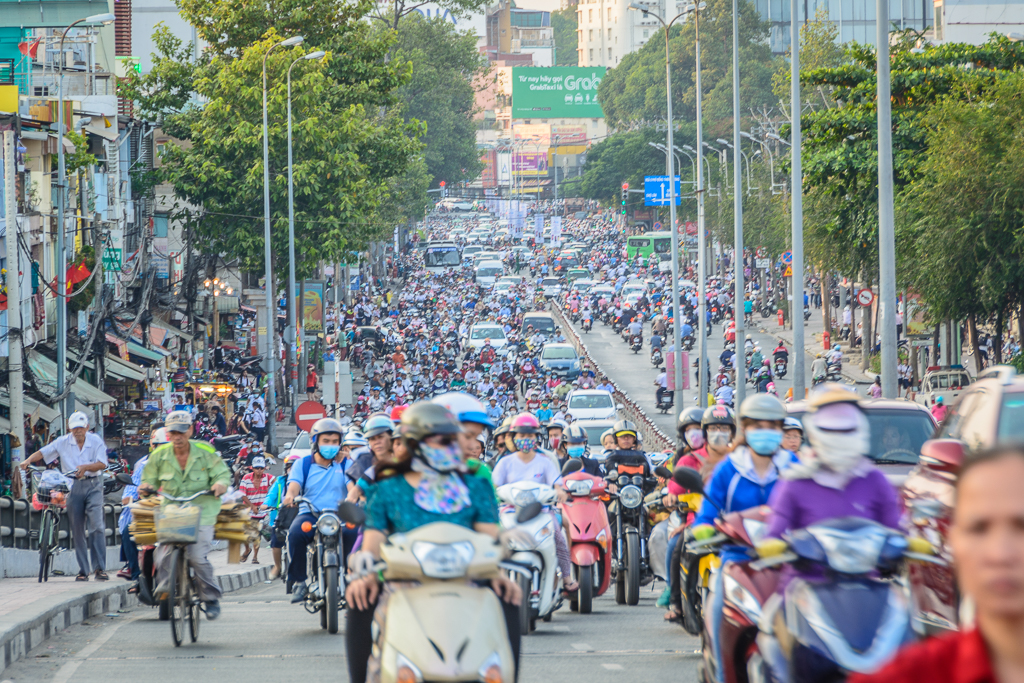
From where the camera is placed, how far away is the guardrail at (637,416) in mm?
35094

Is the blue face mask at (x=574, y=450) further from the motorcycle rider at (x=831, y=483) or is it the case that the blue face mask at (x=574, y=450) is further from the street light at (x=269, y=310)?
the street light at (x=269, y=310)

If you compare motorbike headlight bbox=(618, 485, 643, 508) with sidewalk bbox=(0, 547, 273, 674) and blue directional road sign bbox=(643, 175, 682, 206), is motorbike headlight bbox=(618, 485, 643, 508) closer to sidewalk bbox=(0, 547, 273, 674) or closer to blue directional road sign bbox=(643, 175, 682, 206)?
sidewalk bbox=(0, 547, 273, 674)

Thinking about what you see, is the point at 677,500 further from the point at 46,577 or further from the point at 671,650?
the point at 46,577

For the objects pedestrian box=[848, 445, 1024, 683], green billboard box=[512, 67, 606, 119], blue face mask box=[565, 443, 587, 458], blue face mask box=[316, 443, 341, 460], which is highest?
green billboard box=[512, 67, 606, 119]

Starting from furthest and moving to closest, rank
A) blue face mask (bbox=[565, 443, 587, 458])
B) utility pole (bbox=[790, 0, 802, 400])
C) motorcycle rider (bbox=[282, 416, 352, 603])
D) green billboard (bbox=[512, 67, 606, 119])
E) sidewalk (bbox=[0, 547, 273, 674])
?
green billboard (bbox=[512, 67, 606, 119]) < utility pole (bbox=[790, 0, 802, 400]) < blue face mask (bbox=[565, 443, 587, 458]) < motorcycle rider (bbox=[282, 416, 352, 603]) < sidewalk (bbox=[0, 547, 273, 674])

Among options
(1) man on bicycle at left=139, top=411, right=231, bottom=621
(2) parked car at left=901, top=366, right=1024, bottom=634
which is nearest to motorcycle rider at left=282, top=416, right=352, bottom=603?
(1) man on bicycle at left=139, top=411, right=231, bottom=621

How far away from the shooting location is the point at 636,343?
58062 millimetres

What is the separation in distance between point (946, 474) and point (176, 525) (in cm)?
515

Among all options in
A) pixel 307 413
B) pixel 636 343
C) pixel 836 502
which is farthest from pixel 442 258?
pixel 836 502

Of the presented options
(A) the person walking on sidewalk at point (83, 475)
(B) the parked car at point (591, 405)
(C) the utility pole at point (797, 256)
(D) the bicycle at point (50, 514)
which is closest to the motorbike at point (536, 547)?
(A) the person walking on sidewalk at point (83, 475)

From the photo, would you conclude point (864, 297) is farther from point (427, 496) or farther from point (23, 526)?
point (427, 496)

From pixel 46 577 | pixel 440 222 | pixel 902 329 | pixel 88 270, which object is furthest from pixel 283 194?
pixel 440 222

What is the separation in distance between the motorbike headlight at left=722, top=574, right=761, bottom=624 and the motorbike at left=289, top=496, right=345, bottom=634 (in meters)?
4.62

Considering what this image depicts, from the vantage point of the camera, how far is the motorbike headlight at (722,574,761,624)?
6656 mm
